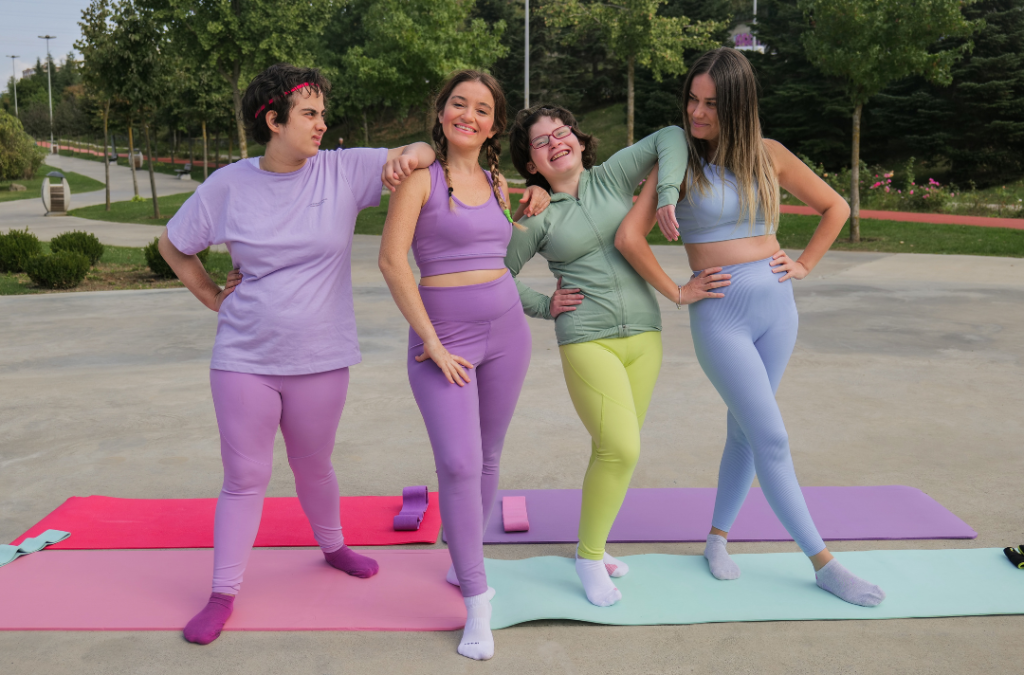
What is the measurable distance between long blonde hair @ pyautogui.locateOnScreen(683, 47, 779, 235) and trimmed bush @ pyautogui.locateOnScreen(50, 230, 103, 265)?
11.2 m

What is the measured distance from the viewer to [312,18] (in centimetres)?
1808

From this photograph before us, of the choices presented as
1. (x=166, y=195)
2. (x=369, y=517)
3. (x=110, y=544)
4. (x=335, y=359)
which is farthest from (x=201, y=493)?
(x=166, y=195)

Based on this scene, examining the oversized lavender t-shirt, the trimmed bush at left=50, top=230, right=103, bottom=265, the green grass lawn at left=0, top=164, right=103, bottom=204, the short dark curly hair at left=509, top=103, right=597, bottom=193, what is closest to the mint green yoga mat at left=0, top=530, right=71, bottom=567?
the oversized lavender t-shirt

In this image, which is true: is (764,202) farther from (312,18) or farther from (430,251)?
(312,18)

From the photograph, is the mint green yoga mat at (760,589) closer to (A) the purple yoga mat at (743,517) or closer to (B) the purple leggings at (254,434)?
(A) the purple yoga mat at (743,517)

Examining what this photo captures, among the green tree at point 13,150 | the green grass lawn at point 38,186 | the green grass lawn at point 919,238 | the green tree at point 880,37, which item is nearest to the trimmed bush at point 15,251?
the green grass lawn at point 919,238

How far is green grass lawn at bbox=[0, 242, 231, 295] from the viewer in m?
11.2

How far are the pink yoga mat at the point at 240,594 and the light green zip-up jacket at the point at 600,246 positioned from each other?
1113 millimetres

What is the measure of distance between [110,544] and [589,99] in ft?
133

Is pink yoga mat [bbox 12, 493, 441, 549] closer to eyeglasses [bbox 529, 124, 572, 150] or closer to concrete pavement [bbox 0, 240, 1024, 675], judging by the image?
concrete pavement [bbox 0, 240, 1024, 675]

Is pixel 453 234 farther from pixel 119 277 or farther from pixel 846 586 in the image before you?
pixel 119 277

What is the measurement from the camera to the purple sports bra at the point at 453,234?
2795 mm

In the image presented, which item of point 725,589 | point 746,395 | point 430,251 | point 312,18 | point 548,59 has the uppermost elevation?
point 548,59

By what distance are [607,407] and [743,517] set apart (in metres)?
1.32
